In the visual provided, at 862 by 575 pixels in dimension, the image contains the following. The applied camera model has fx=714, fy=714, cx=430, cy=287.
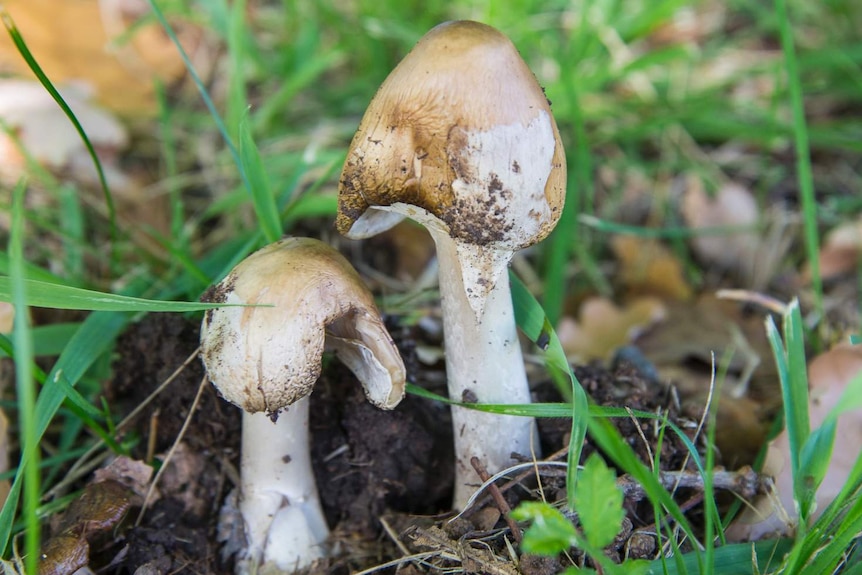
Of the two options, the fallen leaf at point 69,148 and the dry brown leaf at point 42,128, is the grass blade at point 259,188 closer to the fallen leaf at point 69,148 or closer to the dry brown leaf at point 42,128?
the fallen leaf at point 69,148

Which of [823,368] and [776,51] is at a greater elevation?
[776,51]

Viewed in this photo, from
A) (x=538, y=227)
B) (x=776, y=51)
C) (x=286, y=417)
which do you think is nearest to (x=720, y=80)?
(x=776, y=51)

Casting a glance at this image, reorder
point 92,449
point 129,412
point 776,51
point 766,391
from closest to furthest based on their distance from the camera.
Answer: point 92,449 < point 129,412 < point 766,391 < point 776,51

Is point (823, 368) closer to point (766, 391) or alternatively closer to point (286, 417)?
point (766, 391)

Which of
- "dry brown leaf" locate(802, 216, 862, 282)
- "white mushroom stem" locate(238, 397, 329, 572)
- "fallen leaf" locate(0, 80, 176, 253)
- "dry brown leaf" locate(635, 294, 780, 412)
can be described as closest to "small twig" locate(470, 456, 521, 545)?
"white mushroom stem" locate(238, 397, 329, 572)

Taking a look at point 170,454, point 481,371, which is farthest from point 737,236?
point 170,454

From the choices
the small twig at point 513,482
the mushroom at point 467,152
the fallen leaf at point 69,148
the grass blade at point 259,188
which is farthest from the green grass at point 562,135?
the mushroom at point 467,152

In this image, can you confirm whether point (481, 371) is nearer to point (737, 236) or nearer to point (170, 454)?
point (170, 454)
